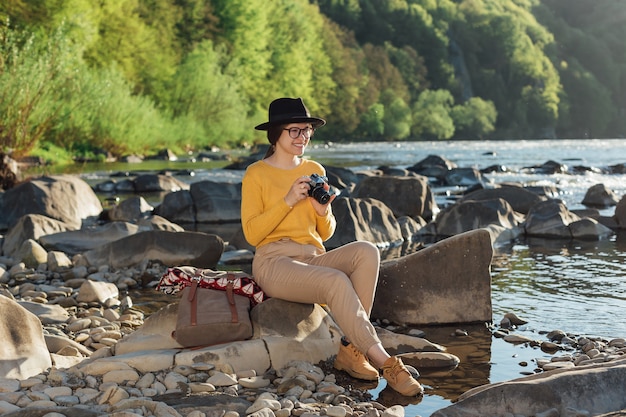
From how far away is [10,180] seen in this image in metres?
19.2

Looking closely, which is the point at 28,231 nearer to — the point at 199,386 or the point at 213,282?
the point at 213,282

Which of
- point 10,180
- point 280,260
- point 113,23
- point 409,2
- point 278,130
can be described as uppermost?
point 409,2

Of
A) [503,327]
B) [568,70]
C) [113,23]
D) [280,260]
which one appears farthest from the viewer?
[568,70]

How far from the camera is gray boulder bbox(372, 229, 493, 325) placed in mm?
7445

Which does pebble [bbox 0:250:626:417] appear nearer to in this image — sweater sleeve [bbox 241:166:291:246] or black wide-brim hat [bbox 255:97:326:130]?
sweater sleeve [bbox 241:166:291:246]

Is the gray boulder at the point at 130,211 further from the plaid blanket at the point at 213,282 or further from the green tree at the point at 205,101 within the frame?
the green tree at the point at 205,101

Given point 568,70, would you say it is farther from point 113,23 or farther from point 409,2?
point 113,23

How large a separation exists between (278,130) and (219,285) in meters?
1.10

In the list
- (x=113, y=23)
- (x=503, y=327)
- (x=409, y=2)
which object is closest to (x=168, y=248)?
(x=503, y=327)

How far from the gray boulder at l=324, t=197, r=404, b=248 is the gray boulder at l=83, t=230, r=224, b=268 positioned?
7.54ft

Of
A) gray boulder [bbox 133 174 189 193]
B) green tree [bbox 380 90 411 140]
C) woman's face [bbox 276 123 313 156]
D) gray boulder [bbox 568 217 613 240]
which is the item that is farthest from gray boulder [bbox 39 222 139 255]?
green tree [bbox 380 90 411 140]

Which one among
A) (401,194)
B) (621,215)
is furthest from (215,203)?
(621,215)

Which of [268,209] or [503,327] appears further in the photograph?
[503,327]

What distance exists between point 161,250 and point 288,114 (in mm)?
4946
